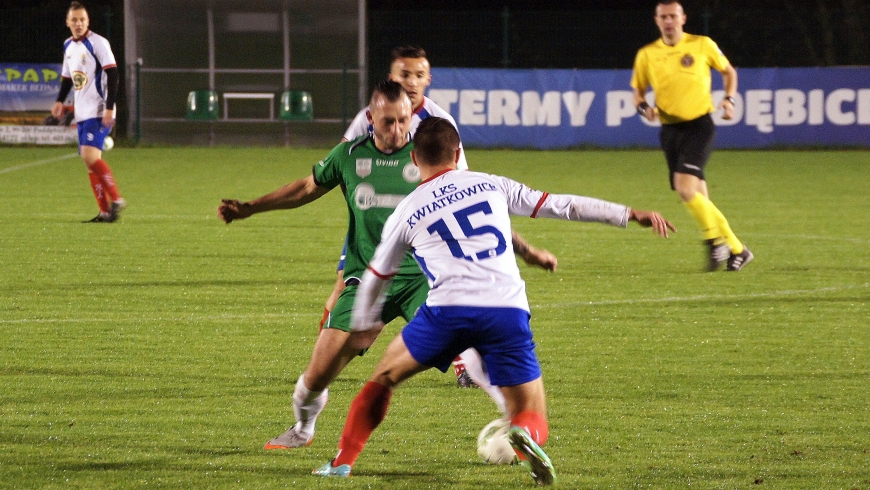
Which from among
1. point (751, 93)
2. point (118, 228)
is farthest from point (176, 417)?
point (751, 93)

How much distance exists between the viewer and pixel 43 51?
2688 cm

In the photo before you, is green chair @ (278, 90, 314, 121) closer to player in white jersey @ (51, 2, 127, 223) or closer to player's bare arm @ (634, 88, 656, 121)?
player in white jersey @ (51, 2, 127, 223)

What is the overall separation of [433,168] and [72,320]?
416 cm

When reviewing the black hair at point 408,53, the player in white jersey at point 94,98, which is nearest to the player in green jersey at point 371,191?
the black hair at point 408,53

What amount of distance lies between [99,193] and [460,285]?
9.19 meters

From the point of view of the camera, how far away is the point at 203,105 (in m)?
26.5

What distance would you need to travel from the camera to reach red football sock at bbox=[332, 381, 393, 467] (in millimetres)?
4465

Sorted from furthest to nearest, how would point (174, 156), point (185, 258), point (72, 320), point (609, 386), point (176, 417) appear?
1. point (174, 156)
2. point (185, 258)
3. point (72, 320)
4. point (609, 386)
5. point (176, 417)

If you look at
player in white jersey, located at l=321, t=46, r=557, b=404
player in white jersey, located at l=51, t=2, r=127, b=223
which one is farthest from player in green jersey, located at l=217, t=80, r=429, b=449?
player in white jersey, located at l=51, t=2, r=127, b=223

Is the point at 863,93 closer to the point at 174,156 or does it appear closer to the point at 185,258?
the point at 174,156

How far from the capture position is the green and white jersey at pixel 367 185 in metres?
5.27

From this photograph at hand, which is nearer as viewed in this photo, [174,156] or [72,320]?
[72,320]

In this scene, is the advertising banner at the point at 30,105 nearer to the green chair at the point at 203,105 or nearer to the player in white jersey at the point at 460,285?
the green chair at the point at 203,105

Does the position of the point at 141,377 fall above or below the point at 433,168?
below
